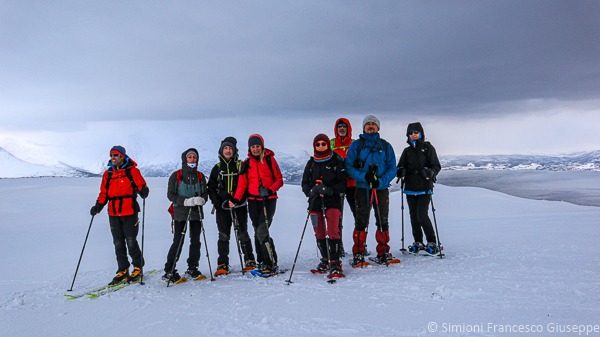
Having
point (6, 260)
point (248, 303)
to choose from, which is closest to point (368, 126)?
point (248, 303)

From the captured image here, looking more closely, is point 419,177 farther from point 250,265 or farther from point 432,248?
point 250,265

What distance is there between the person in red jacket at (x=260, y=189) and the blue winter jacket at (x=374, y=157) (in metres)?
1.47

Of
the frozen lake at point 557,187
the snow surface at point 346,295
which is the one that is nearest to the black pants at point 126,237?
the snow surface at point 346,295

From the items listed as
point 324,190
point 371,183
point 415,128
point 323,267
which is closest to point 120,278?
point 323,267

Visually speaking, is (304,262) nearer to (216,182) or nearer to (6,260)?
(216,182)

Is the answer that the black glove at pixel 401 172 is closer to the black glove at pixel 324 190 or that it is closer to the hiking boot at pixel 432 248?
the hiking boot at pixel 432 248

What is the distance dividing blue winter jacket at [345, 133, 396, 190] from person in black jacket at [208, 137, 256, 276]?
7.07 feet

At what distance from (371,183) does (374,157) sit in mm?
527

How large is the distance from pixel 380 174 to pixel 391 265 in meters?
1.67

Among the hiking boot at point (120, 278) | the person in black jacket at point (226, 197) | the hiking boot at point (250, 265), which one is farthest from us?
the hiking boot at point (250, 265)

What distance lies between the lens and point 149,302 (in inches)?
209

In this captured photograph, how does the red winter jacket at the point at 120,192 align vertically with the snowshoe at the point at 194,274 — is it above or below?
above

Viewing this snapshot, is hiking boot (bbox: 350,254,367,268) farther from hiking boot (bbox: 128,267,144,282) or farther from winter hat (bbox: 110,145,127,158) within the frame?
winter hat (bbox: 110,145,127,158)

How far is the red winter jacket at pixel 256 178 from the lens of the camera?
21.9 ft
